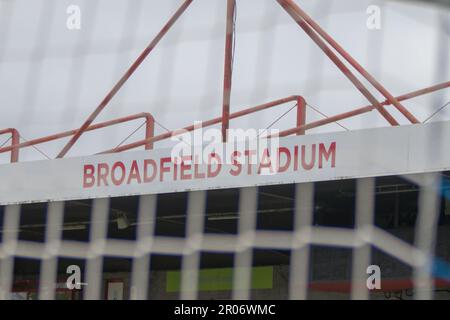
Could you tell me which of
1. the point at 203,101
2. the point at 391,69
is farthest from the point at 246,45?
the point at 391,69

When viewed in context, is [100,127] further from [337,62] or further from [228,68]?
[337,62]

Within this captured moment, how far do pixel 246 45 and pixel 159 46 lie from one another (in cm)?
86

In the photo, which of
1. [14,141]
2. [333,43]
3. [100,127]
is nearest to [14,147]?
[14,141]

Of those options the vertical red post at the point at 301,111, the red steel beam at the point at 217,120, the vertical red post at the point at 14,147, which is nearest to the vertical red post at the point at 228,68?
the red steel beam at the point at 217,120

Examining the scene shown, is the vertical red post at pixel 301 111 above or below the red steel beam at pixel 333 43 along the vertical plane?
below

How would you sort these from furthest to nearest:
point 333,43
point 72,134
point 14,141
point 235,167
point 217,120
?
point 14,141
point 72,134
point 217,120
point 333,43
point 235,167

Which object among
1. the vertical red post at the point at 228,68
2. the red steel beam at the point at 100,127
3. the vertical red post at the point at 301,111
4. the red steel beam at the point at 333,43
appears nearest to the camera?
the red steel beam at the point at 333,43

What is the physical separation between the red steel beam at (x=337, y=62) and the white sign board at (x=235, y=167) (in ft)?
1.75

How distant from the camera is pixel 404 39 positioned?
6742mm

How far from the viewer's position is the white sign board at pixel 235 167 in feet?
20.5

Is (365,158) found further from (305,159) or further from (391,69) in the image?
(391,69)

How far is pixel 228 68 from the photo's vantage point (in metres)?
7.64

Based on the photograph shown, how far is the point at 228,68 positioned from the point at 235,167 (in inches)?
40.1

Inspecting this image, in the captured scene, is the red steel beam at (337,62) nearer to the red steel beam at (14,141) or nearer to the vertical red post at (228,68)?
the vertical red post at (228,68)
